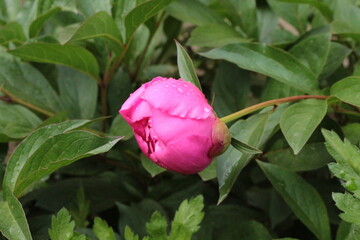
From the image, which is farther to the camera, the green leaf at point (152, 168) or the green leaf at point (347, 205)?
the green leaf at point (152, 168)

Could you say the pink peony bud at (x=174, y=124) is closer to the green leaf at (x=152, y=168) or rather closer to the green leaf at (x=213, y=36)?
the green leaf at (x=152, y=168)

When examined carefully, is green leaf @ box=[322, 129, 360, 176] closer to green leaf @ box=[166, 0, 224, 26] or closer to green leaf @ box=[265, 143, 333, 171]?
green leaf @ box=[265, 143, 333, 171]

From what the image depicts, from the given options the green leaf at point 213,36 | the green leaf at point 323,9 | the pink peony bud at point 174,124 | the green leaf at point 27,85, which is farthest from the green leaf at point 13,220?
the green leaf at point 323,9

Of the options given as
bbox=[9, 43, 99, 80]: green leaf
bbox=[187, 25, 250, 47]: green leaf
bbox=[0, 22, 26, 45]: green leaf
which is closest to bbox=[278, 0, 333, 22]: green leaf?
bbox=[187, 25, 250, 47]: green leaf

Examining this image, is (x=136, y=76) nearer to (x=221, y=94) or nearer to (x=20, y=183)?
(x=221, y=94)

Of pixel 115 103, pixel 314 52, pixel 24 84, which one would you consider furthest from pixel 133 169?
pixel 314 52

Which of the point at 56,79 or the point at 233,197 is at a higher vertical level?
the point at 56,79

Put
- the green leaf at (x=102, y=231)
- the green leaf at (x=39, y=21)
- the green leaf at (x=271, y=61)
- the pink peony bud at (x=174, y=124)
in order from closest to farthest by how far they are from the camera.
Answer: the pink peony bud at (x=174, y=124) < the green leaf at (x=102, y=231) < the green leaf at (x=271, y=61) < the green leaf at (x=39, y=21)

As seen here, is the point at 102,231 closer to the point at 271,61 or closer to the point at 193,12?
the point at 271,61
